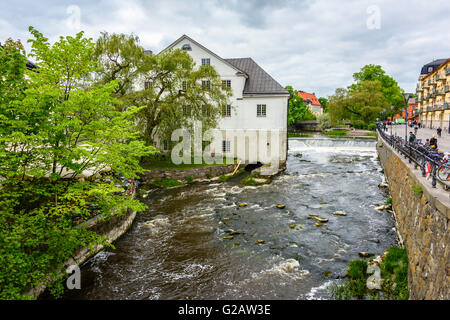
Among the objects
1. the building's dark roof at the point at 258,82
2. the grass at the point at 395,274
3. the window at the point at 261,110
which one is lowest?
the grass at the point at 395,274

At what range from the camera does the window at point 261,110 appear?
3037cm

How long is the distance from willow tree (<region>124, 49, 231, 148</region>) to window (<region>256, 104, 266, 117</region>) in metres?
5.91

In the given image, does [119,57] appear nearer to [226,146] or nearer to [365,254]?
[226,146]

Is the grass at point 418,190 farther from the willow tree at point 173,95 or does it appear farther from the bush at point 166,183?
the willow tree at point 173,95

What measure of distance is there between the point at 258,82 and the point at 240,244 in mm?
22327

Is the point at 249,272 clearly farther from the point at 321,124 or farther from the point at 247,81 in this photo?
the point at 321,124

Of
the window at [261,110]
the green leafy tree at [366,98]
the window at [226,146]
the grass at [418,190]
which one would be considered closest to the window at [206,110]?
the window at [226,146]

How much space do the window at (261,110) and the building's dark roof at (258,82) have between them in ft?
4.78

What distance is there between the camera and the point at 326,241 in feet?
42.6

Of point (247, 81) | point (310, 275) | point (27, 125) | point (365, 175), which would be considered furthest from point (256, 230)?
point (247, 81)

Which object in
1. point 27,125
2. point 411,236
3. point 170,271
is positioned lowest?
point 170,271

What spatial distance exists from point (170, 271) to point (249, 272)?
9.78 feet

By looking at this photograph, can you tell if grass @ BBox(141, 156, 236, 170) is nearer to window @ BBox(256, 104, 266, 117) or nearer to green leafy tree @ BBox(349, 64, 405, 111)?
window @ BBox(256, 104, 266, 117)

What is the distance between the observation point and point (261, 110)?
99.8 ft
